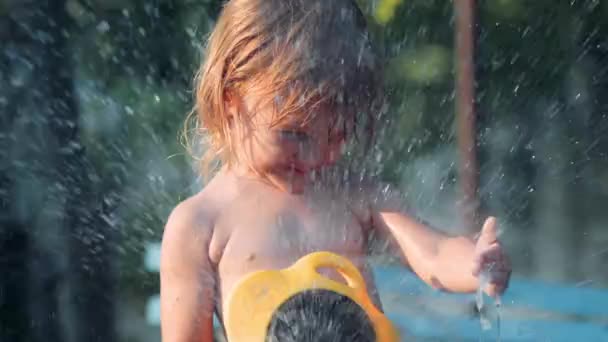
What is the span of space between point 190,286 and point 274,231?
0.40 feet

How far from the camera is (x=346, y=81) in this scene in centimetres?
110

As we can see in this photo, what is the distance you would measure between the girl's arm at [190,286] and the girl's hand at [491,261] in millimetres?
329

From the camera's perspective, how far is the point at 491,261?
0.98m

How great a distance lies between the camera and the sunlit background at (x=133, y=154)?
5.65ft

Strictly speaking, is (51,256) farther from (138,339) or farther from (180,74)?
(180,74)

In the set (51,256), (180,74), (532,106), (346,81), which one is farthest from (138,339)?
(532,106)

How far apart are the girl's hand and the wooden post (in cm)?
68

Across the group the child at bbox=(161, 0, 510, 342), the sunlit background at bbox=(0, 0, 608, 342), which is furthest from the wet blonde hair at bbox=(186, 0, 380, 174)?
the sunlit background at bbox=(0, 0, 608, 342)

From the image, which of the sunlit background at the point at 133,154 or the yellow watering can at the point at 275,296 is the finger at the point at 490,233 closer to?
the yellow watering can at the point at 275,296

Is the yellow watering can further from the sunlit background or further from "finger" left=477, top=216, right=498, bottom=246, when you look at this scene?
the sunlit background

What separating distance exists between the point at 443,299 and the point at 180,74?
0.66 m

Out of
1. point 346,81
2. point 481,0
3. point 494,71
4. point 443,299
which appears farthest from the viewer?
point 494,71

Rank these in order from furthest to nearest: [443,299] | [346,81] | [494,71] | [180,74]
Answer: [494,71], [180,74], [443,299], [346,81]

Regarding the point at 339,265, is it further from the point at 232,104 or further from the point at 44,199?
the point at 44,199
